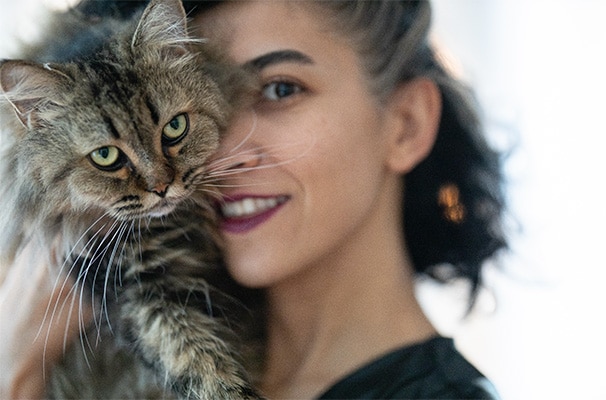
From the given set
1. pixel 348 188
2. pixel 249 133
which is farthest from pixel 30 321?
pixel 348 188

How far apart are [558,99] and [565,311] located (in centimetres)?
52

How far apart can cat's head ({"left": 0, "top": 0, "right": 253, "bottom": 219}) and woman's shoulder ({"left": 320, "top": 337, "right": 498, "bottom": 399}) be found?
1.61 ft

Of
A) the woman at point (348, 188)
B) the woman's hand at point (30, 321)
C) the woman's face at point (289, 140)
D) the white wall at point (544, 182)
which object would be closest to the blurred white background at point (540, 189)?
the white wall at point (544, 182)

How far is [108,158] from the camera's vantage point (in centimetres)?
93

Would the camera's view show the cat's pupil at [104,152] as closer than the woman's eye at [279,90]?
Yes

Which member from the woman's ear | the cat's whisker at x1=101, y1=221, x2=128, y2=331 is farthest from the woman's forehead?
the cat's whisker at x1=101, y1=221, x2=128, y2=331

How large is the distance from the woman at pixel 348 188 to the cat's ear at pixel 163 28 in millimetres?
131

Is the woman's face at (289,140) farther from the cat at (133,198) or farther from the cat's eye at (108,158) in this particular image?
the cat's eye at (108,158)

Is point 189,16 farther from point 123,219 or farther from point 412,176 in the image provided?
point 412,176

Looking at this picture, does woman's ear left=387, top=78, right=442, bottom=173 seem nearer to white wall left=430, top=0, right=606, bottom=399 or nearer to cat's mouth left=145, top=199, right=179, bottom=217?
white wall left=430, top=0, right=606, bottom=399

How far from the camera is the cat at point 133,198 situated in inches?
36.3

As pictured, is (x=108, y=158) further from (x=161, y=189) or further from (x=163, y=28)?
(x=163, y=28)

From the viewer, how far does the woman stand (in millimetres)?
1121

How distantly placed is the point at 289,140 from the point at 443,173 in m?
0.49
